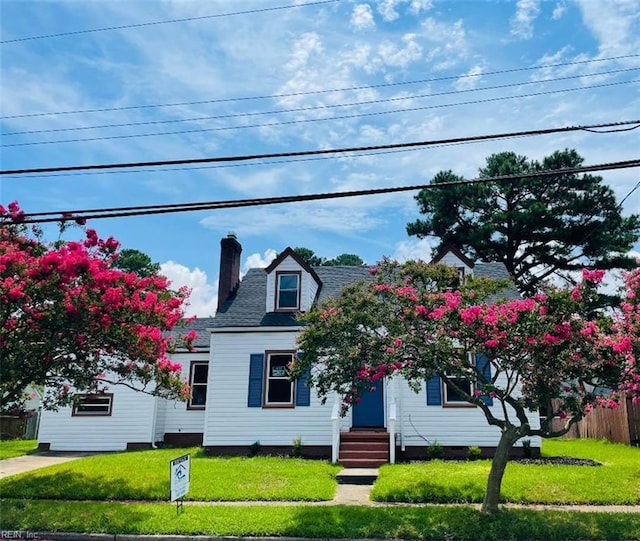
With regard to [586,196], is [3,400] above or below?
below

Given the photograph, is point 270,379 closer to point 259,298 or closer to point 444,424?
point 259,298

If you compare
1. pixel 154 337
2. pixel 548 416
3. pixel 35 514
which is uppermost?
pixel 154 337

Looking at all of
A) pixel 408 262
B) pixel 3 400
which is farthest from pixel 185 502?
pixel 408 262

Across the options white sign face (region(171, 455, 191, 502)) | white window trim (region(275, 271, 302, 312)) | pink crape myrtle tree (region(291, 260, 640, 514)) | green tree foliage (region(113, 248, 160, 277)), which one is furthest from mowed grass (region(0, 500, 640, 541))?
green tree foliage (region(113, 248, 160, 277))

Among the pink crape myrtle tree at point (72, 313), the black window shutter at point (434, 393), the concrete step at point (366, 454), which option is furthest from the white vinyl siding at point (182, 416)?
the black window shutter at point (434, 393)

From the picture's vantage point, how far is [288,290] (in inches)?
692

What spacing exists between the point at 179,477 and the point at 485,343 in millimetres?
5635

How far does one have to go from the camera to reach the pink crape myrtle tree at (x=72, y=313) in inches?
362

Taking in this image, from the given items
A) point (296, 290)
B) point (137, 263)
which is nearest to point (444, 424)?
point (296, 290)

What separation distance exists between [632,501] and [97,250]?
1141 cm

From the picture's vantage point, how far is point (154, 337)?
1063 cm

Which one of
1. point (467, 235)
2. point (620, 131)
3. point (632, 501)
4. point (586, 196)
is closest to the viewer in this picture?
point (620, 131)

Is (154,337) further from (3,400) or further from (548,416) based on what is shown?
(548,416)

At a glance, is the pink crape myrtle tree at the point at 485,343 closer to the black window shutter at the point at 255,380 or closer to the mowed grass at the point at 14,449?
the black window shutter at the point at 255,380
